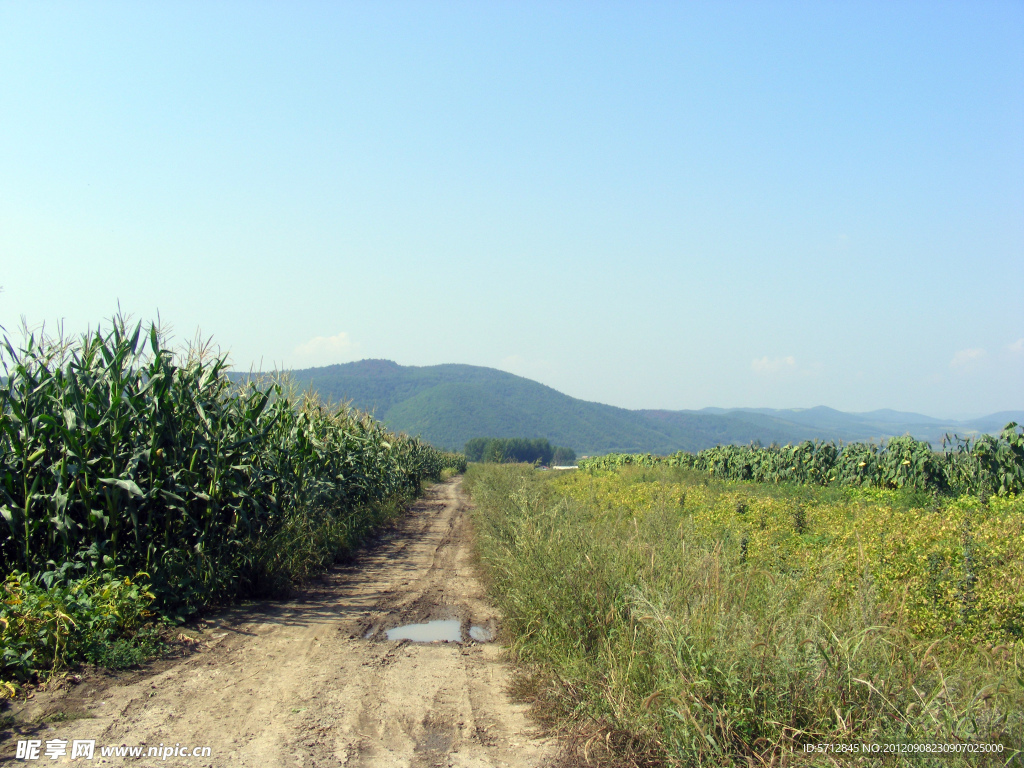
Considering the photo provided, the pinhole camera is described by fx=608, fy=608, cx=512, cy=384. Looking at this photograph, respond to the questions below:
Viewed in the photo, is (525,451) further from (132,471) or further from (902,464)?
(132,471)

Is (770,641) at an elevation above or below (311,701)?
above

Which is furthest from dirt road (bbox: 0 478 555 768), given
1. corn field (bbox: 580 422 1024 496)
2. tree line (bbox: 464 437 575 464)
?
tree line (bbox: 464 437 575 464)

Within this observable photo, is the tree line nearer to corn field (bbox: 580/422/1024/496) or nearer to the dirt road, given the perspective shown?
corn field (bbox: 580/422/1024/496)

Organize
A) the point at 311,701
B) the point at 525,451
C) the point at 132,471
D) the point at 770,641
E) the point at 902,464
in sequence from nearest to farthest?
the point at 770,641, the point at 311,701, the point at 132,471, the point at 902,464, the point at 525,451

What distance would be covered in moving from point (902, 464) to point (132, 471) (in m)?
19.0

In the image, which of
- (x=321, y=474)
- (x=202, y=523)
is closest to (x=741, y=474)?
(x=321, y=474)

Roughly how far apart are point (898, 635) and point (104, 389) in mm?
7893

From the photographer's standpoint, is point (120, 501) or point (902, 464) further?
point (902, 464)

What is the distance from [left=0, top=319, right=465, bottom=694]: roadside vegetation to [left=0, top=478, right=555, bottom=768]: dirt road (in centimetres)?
54

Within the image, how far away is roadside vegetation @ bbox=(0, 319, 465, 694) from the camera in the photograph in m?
5.36

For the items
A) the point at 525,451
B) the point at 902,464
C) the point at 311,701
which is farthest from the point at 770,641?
the point at 525,451

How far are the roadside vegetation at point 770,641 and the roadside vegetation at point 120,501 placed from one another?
3612 mm

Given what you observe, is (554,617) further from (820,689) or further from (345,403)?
(345,403)

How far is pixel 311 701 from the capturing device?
475 cm
